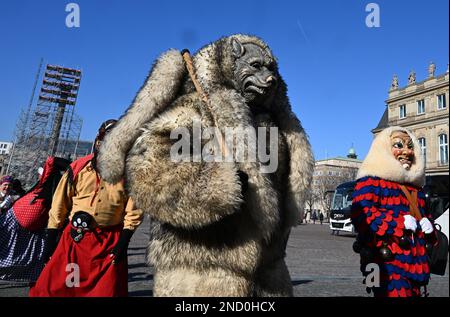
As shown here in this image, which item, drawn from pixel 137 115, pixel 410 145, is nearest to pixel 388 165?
pixel 410 145

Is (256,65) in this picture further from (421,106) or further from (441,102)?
(421,106)

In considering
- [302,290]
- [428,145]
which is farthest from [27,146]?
[302,290]

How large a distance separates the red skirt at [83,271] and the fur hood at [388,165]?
2.03 meters

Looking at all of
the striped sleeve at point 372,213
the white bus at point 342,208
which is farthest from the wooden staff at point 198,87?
the white bus at point 342,208

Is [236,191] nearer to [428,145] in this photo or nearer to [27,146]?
[428,145]

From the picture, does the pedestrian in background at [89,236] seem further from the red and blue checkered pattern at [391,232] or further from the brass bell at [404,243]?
the brass bell at [404,243]

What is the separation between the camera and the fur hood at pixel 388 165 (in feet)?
9.23

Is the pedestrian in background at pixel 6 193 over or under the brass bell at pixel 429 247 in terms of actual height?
over

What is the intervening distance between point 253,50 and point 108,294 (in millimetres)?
1803

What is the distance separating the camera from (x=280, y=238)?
185cm

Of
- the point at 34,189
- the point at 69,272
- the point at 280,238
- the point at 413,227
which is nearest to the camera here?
the point at 280,238

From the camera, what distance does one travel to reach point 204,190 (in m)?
1.49

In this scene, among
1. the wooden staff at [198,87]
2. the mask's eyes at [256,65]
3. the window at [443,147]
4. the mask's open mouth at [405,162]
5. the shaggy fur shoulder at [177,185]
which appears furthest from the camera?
the window at [443,147]
